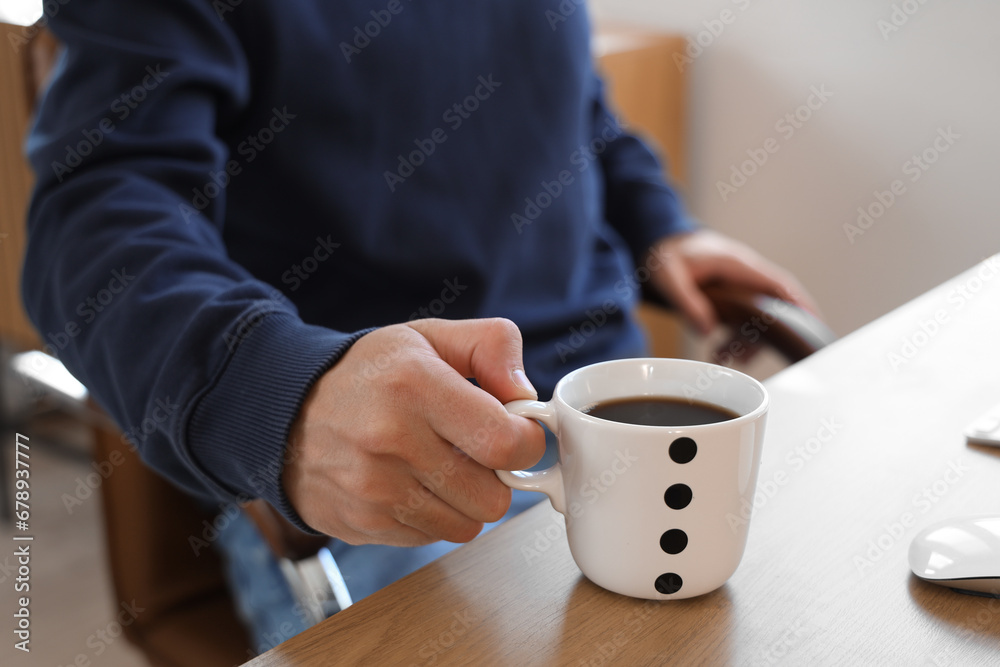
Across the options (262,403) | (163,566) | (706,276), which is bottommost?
(163,566)

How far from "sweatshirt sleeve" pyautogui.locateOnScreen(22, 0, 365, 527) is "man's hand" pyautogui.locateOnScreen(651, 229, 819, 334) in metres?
0.54

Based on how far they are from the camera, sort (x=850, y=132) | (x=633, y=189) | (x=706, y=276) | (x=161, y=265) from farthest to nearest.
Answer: (x=850, y=132), (x=633, y=189), (x=706, y=276), (x=161, y=265)

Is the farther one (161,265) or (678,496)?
(161,265)

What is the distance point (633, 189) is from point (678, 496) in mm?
821

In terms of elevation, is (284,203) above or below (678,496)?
below

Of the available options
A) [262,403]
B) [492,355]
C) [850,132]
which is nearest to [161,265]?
[262,403]

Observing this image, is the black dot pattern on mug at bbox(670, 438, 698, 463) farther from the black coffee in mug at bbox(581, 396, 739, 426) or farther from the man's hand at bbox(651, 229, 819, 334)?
the man's hand at bbox(651, 229, 819, 334)

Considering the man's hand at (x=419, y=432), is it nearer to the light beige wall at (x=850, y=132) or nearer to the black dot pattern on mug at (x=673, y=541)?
the black dot pattern on mug at (x=673, y=541)

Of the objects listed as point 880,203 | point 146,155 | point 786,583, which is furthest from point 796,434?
point 880,203

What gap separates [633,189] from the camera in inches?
46.8

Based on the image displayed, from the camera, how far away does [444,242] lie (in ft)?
2.74

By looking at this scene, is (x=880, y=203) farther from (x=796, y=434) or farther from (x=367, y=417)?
(x=367, y=417)

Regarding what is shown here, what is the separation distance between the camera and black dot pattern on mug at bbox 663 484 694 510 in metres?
0.42

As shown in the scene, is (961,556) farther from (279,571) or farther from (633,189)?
(633,189)
